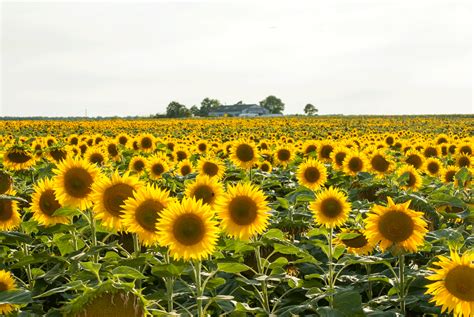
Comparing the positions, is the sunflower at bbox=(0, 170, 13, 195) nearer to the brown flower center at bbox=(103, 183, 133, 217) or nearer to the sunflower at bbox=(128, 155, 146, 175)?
the brown flower center at bbox=(103, 183, 133, 217)

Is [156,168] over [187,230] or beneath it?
beneath

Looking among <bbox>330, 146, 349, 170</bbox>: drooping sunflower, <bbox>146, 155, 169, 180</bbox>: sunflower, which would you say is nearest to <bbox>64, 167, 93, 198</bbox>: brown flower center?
<bbox>146, 155, 169, 180</bbox>: sunflower

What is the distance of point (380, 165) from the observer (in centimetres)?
772

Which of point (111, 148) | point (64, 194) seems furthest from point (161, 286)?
point (111, 148)

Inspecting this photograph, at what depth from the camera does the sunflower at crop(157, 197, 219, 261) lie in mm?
3062

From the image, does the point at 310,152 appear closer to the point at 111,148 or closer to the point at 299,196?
→ the point at 111,148

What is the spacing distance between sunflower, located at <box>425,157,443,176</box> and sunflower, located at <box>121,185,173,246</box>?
6.38m

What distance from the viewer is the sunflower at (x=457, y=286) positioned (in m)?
2.85

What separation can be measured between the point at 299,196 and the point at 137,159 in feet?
11.0

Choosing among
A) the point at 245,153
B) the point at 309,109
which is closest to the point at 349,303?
the point at 245,153

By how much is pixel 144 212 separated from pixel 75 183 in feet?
2.78

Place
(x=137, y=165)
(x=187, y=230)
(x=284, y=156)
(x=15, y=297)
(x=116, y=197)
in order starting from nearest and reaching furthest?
(x=15, y=297), (x=187, y=230), (x=116, y=197), (x=137, y=165), (x=284, y=156)

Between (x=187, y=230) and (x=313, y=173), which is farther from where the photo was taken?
(x=313, y=173)

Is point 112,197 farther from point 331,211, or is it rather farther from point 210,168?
point 210,168
